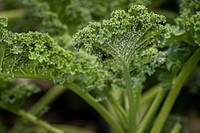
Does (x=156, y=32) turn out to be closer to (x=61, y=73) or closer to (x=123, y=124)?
(x=61, y=73)

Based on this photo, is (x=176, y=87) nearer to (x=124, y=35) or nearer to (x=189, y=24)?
(x=189, y=24)

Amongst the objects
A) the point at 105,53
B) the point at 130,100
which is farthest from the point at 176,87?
the point at 105,53

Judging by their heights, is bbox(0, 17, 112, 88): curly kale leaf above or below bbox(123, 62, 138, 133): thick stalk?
above

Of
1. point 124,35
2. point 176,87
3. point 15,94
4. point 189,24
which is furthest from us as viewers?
point 15,94

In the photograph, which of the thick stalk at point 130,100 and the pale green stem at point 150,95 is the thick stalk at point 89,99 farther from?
the pale green stem at point 150,95

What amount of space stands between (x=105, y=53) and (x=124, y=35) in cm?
7

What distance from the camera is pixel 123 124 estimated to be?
4.02 feet

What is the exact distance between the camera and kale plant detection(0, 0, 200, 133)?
0.89 meters

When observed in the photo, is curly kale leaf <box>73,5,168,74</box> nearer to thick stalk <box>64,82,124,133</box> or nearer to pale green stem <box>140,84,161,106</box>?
thick stalk <box>64,82,124,133</box>

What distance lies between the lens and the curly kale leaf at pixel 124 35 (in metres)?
0.88

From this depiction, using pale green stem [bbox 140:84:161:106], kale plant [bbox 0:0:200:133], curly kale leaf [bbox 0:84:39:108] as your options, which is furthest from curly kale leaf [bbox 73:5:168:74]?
pale green stem [bbox 140:84:161:106]

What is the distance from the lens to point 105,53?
3.10 feet

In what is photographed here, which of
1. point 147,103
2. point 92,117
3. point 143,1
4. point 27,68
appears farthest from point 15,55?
point 92,117

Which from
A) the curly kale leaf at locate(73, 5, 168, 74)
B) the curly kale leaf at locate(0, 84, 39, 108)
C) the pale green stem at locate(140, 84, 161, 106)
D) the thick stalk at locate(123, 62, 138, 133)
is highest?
the pale green stem at locate(140, 84, 161, 106)
